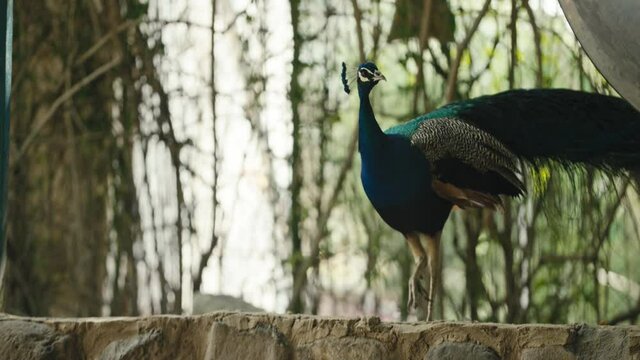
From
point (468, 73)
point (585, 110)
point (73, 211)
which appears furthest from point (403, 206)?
point (73, 211)

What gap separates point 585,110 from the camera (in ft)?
9.57

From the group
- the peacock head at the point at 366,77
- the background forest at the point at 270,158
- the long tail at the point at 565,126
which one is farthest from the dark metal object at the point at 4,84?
the background forest at the point at 270,158

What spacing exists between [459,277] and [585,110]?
5.55ft

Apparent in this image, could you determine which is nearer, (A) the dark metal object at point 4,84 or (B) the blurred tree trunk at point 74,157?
(A) the dark metal object at point 4,84

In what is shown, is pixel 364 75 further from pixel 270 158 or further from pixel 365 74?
pixel 270 158

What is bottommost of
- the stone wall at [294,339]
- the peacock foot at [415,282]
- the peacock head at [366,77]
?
the stone wall at [294,339]

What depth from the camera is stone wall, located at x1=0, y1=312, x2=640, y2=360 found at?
7.53 feet

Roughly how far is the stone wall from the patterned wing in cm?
58

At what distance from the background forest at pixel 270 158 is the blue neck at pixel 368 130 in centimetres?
99

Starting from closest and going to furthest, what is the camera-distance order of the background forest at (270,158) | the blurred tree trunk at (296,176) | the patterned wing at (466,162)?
the patterned wing at (466,162), the background forest at (270,158), the blurred tree trunk at (296,176)

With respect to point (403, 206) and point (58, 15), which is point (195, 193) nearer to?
point (58, 15)

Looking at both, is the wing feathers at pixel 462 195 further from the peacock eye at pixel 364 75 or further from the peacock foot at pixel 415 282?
the peacock eye at pixel 364 75

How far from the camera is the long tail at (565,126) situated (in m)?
2.89

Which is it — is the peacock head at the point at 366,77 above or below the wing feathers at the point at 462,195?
above
